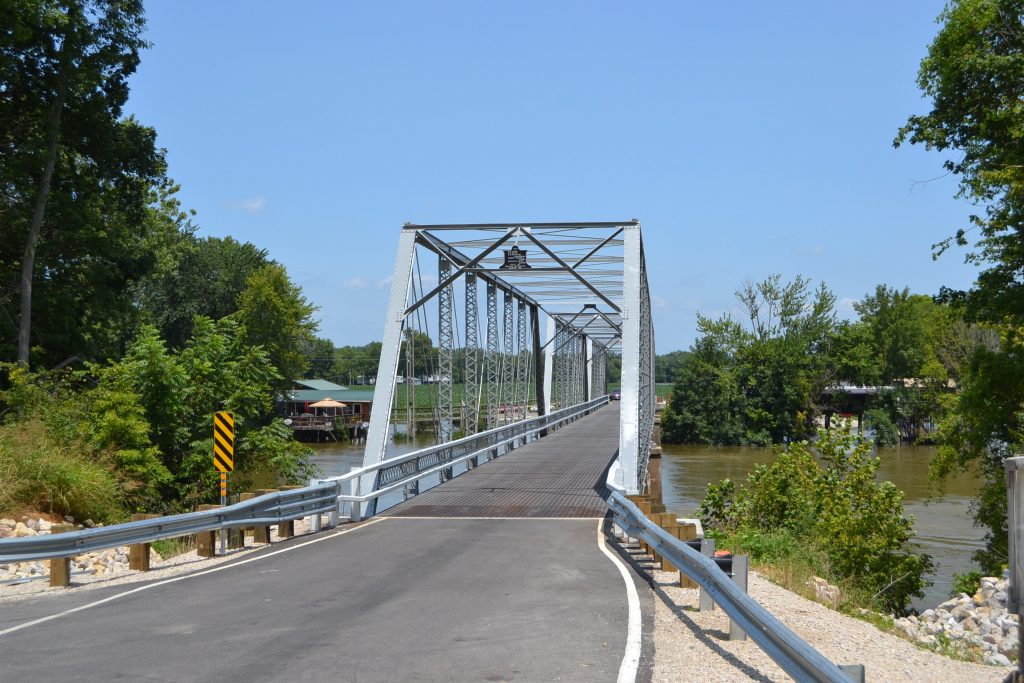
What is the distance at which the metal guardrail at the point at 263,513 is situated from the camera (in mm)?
9156

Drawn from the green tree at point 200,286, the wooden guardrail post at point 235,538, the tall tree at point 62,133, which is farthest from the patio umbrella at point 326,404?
the wooden guardrail post at point 235,538

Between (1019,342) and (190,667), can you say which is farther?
(1019,342)

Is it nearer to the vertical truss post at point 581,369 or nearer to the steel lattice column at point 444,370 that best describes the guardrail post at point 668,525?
the steel lattice column at point 444,370

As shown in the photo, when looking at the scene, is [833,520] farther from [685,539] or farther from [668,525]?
[685,539]

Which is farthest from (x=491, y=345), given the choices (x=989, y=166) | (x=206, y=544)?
(x=206, y=544)

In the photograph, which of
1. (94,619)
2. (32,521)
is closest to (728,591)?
(94,619)

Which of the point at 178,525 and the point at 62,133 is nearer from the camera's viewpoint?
the point at 178,525

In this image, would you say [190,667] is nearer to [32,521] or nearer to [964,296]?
[32,521]

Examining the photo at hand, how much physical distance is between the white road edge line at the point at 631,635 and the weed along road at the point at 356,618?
0.10ft

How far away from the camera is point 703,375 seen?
77000 mm

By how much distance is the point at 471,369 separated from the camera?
88.6 ft

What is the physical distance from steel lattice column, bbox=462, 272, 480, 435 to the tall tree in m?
9.93

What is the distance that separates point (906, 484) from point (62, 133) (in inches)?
1422

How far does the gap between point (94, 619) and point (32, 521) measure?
7.31m
